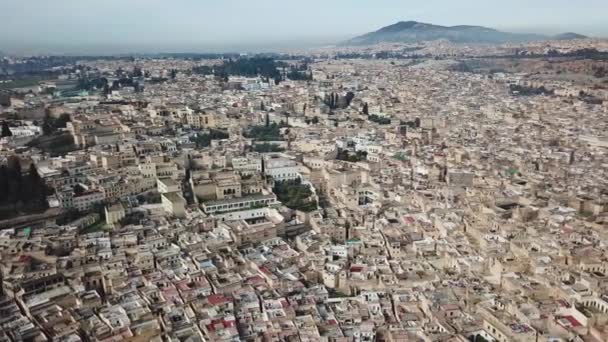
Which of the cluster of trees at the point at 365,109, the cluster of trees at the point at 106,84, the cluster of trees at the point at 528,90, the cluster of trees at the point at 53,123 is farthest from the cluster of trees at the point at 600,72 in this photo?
the cluster of trees at the point at 53,123

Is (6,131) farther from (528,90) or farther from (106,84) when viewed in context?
(528,90)

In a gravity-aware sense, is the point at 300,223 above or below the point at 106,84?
below

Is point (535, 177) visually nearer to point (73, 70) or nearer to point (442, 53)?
point (73, 70)

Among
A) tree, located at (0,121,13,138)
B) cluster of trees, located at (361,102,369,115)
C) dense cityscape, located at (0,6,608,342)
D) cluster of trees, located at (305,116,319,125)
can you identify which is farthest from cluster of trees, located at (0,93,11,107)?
cluster of trees, located at (361,102,369,115)

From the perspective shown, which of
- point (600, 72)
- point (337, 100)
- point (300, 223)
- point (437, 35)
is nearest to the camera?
point (300, 223)

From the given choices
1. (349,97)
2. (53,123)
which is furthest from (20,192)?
(349,97)

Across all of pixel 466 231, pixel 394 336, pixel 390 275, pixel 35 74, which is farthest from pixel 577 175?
pixel 35 74

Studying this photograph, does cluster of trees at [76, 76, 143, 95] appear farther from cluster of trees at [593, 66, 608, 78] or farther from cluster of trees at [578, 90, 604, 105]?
cluster of trees at [593, 66, 608, 78]
